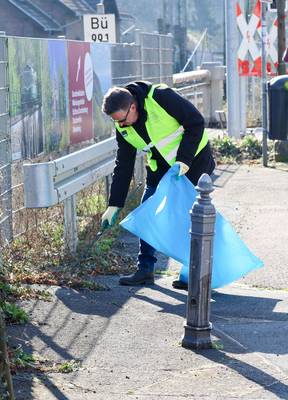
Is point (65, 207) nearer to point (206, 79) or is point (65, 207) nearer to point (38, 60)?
→ point (38, 60)

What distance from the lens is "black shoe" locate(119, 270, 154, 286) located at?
793cm

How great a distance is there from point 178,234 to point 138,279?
62 centimetres

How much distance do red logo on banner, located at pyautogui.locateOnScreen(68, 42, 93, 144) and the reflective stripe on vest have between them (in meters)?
2.71

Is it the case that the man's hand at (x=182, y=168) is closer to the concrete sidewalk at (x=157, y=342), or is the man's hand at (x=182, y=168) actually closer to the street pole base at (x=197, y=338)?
the concrete sidewalk at (x=157, y=342)

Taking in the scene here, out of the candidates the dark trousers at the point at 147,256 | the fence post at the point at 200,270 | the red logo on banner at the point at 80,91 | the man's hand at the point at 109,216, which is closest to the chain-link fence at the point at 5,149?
the man's hand at the point at 109,216

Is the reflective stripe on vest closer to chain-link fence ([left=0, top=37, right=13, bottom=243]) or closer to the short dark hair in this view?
the short dark hair

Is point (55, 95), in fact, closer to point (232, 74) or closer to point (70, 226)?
point (70, 226)

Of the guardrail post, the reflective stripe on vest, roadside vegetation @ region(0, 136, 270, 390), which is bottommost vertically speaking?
roadside vegetation @ region(0, 136, 270, 390)

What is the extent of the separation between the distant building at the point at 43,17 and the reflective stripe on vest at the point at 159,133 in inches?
1668

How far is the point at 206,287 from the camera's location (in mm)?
6199

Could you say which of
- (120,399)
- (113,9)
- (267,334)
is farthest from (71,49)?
(113,9)

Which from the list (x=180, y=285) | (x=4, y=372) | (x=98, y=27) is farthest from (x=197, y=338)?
(x=98, y=27)

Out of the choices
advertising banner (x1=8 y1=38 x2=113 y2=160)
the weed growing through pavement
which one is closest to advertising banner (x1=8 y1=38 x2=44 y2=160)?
advertising banner (x1=8 y1=38 x2=113 y2=160)

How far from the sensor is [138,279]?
7969mm
